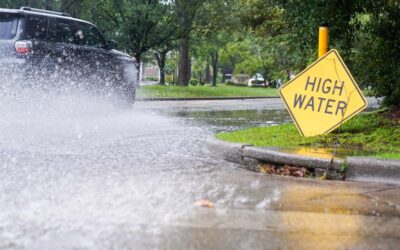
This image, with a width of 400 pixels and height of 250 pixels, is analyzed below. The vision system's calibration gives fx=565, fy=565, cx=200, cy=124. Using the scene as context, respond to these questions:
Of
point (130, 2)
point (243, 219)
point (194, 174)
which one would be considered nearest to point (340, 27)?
point (194, 174)

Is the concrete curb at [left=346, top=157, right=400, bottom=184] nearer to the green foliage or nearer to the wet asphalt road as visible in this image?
the wet asphalt road

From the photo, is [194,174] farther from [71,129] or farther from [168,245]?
[71,129]

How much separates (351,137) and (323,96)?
2.46 ft

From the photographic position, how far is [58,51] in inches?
376

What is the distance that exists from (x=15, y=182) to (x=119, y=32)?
1918 cm

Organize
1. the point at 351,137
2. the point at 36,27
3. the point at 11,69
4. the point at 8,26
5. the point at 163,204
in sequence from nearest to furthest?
the point at 163,204, the point at 351,137, the point at 11,69, the point at 8,26, the point at 36,27

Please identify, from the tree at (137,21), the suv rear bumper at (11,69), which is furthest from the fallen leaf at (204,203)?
the tree at (137,21)

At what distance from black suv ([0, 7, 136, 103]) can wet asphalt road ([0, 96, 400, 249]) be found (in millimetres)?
2291

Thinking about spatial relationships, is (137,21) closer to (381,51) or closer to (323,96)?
(381,51)

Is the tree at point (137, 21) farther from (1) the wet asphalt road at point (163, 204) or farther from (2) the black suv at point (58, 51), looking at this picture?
(1) the wet asphalt road at point (163, 204)

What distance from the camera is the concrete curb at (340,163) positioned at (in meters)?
5.07

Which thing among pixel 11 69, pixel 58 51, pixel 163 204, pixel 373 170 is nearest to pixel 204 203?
pixel 163 204

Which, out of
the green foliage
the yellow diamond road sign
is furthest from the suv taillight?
the green foliage

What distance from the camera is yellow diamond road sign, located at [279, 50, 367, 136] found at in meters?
6.14
